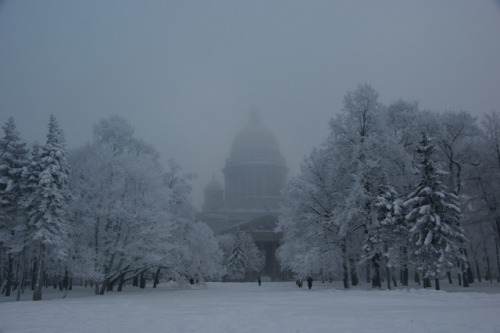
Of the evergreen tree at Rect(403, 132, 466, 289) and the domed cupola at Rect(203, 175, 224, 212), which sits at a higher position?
the domed cupola at Rect(203, 175, 224, 212)

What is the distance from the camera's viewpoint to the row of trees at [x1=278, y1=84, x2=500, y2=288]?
29359mm

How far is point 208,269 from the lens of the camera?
42.7 meters

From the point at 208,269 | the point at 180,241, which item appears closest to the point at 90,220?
the point at 180,241

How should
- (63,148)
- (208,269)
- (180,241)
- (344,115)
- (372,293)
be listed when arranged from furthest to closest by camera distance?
(208,269) → (180,241) → (344,115) → (63,148) → (372,293)

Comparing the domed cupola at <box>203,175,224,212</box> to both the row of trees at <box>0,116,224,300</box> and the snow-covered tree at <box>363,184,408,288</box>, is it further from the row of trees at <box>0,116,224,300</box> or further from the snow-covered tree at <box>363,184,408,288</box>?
the snow-covered tree at <box>363,184,408,288</box>

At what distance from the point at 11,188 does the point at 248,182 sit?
340ft

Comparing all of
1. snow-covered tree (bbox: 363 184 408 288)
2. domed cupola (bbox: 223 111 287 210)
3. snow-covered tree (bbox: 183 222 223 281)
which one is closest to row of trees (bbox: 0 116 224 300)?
snow-covered tree (bbox: 183 222 223 281)

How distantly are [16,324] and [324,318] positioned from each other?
30.2ft

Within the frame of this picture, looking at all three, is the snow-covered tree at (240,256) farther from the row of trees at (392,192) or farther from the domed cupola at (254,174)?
the domed cupola at (254,174)

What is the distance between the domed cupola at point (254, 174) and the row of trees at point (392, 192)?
8923 cm

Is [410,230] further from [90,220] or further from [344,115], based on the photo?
[90,220]

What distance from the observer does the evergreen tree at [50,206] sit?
28188mm

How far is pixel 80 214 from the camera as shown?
3281cm

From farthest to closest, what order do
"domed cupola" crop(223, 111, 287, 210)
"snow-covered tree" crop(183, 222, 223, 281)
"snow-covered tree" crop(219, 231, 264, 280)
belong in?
"domed cupola" crop(223, 111, 287, 210) < "snow-covered tree" crop(219, 231, 264, 280) < "snow-covered tree" crop(183, 222, 223, 281)
